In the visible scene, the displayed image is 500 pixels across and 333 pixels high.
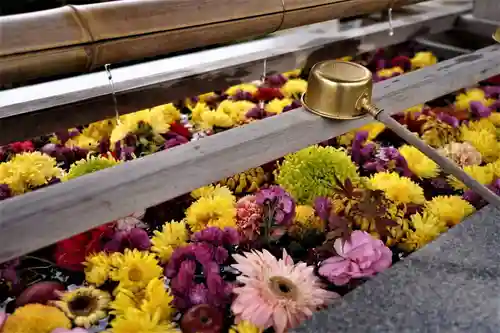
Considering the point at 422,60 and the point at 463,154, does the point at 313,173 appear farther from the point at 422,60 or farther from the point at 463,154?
the point at 422,60

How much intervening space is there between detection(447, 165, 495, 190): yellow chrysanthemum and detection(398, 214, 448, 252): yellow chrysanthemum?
0.22 meters

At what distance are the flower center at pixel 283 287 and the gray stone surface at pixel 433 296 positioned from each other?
10cm

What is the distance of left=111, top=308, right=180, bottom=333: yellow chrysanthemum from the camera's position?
37.2 inches

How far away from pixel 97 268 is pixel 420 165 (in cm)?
88

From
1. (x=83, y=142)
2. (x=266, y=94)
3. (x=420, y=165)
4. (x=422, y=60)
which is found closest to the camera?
(x=420, y=165)

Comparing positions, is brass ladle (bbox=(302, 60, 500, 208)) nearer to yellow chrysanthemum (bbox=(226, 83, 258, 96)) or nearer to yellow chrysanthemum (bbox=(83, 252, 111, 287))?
yellow chrysanthemum (bbox=(83, 252, 111, 287))

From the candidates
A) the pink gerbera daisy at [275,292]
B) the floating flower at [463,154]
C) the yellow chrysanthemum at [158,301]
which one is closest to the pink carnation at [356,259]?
the pink gerbera daisy at [275,292]

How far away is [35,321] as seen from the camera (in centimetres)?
97

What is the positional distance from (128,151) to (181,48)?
18.2 inches

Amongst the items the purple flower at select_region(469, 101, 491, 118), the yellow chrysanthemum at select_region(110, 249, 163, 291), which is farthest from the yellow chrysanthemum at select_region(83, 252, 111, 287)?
the purple flower at select_region(469, 101, 491, 118)

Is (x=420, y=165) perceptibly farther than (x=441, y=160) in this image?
Yes

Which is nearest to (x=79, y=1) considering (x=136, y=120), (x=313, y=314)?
(x=136, y=120)

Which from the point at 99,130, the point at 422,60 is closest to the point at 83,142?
the point at 99,130

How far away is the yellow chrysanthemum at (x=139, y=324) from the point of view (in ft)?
3.10
